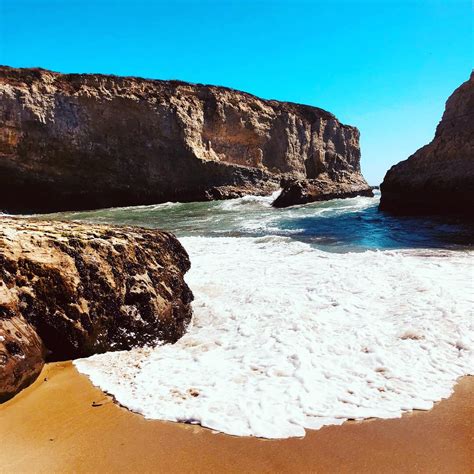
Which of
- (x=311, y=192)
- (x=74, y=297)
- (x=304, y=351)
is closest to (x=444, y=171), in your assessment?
(x=311, y=192)

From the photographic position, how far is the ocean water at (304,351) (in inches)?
103

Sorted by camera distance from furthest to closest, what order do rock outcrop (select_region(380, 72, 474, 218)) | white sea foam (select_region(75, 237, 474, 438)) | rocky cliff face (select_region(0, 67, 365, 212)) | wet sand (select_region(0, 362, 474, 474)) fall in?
rocky cliff face (select_region(0, 67, 365, 212)), rock outcrop (select_region(380, 72, 474, 218)), white sea foam (select_region(75, 237, 474, 438)), wet sand (select_region(0, 362, 474, 474))

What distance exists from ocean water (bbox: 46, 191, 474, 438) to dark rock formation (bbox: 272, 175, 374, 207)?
1798 centimetres

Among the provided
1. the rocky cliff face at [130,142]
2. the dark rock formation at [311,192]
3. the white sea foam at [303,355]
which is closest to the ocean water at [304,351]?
the white sea foam at [303,355]

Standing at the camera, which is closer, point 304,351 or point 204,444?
point 204,444

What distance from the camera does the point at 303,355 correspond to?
3326 millimetres

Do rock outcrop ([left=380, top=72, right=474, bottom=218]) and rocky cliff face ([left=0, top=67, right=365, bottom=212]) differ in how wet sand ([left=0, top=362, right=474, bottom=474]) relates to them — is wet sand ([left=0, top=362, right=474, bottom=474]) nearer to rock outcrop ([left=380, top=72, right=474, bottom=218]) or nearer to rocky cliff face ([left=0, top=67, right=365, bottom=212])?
rock outcrop ([left=380, top=72, right=474, bottom=218])

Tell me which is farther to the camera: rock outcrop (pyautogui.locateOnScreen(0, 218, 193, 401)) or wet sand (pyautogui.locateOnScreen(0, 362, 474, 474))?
rock outcrop (pyautogui.locateOnScreen(0, 218, 193, 401))

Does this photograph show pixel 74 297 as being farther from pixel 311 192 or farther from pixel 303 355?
pixel 311 192

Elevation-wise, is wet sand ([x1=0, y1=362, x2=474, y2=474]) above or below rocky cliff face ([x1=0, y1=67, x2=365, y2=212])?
below

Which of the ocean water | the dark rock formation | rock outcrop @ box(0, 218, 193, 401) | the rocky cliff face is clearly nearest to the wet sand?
the ocean water

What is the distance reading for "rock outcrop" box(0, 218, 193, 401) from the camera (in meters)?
2.99

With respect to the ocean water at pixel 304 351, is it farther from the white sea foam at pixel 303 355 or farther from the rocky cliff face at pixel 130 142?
the rocky cliff face at pixel 130 142

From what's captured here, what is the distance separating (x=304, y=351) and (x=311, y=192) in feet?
75.4
